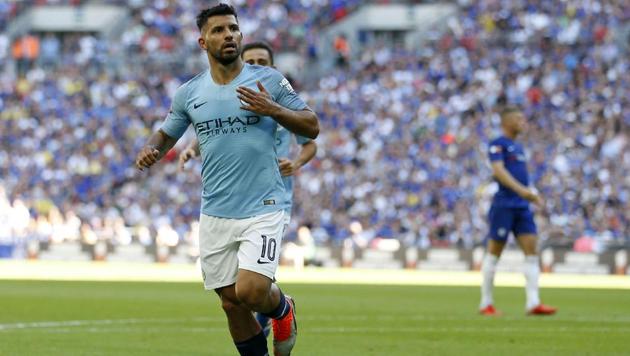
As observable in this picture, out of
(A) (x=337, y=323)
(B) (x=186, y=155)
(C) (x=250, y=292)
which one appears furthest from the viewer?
(A) (x=337, y=323)

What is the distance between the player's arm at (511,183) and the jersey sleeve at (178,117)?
6.50 meters

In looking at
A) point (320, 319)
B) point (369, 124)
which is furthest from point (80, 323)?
point (369, 124)

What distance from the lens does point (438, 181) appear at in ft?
118

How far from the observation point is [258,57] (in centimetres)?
1074

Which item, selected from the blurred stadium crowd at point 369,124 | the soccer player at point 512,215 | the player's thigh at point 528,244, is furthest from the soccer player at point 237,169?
the blurred stadium crowd at point 369,124

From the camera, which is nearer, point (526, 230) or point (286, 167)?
point (286, 167)

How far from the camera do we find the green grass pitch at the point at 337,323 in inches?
449

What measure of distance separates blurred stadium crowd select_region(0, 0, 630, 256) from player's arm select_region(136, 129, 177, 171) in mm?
23870

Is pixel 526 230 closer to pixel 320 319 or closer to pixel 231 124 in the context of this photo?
pixel 320 319

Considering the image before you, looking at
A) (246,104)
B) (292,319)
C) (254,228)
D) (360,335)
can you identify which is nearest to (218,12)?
(246,104)

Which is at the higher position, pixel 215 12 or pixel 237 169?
pixel 215 12

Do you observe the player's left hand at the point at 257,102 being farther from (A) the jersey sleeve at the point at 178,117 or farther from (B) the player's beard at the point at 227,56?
(A) the jersey sleeve at the point at 178,117

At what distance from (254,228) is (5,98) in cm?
3794

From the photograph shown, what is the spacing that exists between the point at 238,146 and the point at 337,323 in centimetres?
642
